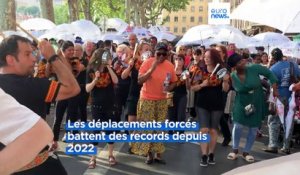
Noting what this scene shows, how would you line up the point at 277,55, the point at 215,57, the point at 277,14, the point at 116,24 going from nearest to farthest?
the point at 277,14
the point at 215,57
the point at 277,55
the point at 116,24

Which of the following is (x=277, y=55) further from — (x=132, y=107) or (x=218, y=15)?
(x=218, y=15)

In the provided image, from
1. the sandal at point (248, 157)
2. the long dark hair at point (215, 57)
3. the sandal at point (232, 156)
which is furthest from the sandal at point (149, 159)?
the long dark hair at point (215, 57)

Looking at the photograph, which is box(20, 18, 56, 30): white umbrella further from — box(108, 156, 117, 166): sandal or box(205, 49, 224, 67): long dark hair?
box(205, 49, 224, 67): long dark hair

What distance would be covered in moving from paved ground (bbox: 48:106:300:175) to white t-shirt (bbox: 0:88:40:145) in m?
4.91

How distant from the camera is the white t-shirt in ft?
4.75

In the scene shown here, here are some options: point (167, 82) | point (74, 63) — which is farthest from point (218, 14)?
point (167, 82)

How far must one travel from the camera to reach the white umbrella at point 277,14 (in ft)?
15.3

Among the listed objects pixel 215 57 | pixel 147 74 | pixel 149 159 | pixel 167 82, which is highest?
pixel 215 57

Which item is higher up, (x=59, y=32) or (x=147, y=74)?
(x=59, y=32)

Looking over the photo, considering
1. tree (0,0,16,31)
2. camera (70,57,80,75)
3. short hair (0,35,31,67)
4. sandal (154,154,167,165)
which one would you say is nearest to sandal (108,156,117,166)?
sandal (154,154,167,165)

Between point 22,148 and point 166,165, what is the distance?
545 centimetres

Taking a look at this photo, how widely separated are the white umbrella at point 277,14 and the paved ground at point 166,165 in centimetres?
249

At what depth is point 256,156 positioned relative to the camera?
24.5ft

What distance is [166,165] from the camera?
6.74m
